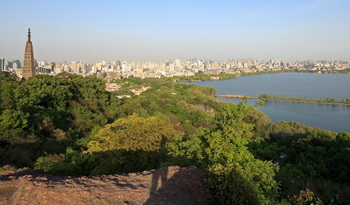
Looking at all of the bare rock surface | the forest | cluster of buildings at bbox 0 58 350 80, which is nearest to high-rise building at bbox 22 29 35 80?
the forest

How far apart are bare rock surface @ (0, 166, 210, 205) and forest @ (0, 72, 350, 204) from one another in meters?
0.25

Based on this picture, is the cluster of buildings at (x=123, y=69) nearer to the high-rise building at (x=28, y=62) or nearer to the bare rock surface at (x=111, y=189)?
the high-rise building at (x=28, y=62)

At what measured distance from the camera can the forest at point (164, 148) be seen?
10.2ft

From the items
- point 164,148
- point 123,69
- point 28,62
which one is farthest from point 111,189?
point 123,69

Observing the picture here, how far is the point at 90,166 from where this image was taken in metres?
4.52

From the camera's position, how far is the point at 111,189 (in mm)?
2572

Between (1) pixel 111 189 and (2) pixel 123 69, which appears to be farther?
(2) pixel 123 69

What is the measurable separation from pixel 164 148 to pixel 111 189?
7.33ft

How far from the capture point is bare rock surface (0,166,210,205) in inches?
90.5

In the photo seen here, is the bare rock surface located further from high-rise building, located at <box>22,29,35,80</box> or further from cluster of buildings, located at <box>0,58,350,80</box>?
cluster of buildings, located at <box>0,58,350,80</box>

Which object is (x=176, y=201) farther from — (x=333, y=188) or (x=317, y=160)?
(x=317, y=160)

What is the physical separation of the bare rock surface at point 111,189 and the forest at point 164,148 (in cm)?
25

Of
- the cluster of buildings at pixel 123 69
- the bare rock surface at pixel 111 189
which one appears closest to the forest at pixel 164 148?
the bare rock surface at pixel 111 189

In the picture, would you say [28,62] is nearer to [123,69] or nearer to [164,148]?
[164,148]
